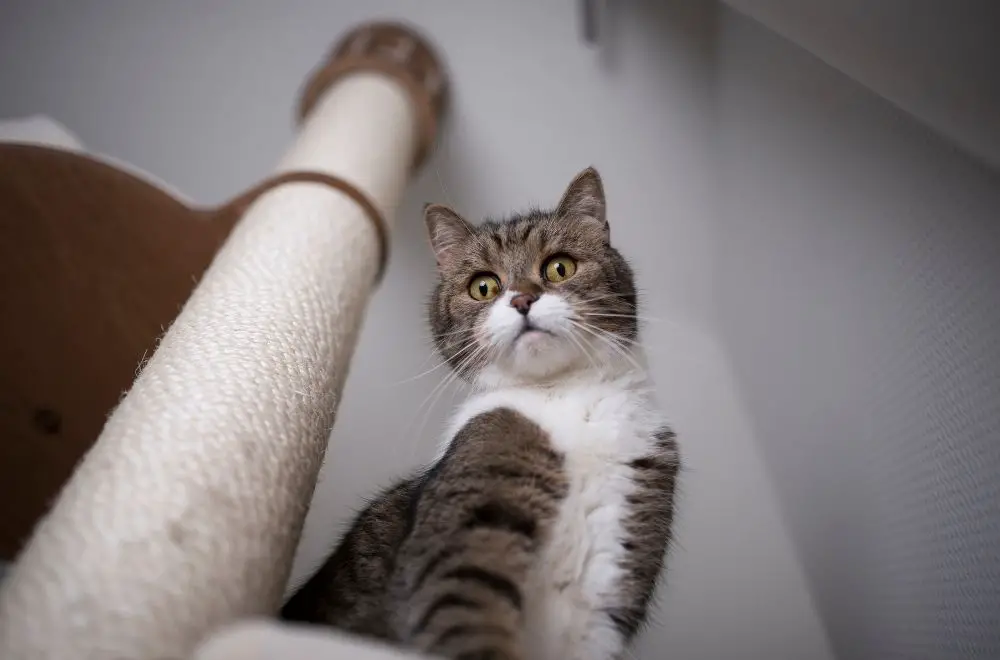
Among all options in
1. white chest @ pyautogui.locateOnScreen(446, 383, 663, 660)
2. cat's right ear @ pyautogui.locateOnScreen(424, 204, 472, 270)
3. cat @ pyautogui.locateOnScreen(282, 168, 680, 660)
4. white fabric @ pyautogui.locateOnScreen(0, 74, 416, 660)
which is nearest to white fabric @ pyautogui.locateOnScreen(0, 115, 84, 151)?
white fabric @ pyautogui.locateOnScreen(0, 74, 416, 660)

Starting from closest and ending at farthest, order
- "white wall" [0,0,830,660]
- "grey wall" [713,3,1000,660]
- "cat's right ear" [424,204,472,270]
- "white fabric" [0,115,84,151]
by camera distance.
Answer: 1. "grey wall" [713,3,1000,660]
2. "cat's right ear" [424,204,472,270]
3. "white wall" [0,0,830,660]
4. "white fabric" [0,115,84,151]

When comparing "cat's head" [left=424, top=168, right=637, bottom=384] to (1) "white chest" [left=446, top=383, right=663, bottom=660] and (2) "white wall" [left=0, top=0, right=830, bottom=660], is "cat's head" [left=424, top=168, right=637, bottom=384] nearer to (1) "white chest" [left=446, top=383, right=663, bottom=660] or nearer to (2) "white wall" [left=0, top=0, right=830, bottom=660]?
(1) "white chest" [left=446, top=383, right=663, bottom=660]

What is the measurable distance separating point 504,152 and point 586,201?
711 mm

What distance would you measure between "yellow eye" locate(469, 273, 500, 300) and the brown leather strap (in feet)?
1.33

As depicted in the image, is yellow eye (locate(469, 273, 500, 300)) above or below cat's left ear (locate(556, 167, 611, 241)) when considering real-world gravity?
below

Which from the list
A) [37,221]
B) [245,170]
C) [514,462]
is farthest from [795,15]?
[245,170]

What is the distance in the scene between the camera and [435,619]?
0.60 metres

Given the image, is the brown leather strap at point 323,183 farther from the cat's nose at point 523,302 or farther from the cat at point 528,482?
the cat's nose at point 523,302

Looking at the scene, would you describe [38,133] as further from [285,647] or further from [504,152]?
[285,647]

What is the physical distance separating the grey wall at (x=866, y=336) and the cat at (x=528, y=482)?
27 cm

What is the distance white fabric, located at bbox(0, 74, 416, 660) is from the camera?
51 centimetres

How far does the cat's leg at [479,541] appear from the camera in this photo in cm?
59

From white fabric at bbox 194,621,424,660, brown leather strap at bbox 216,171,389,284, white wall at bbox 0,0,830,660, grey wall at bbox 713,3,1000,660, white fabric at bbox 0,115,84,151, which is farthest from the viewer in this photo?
white fabric at bbox 0,115,84,151

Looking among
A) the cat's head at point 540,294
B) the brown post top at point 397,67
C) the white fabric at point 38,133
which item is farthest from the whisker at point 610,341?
the white fabric at point 38,133
